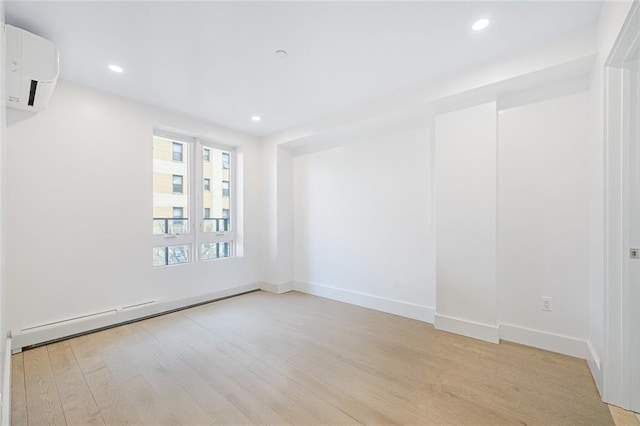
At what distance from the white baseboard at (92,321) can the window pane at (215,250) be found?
0.60 m

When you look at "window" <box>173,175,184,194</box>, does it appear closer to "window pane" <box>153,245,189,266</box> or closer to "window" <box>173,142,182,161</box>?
"window" <box>173,142,182,161</box>

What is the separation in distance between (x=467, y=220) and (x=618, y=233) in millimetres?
1146

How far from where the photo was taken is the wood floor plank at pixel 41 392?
170 centimetres

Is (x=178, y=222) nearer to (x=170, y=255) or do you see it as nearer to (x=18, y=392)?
(x=170, y=255)

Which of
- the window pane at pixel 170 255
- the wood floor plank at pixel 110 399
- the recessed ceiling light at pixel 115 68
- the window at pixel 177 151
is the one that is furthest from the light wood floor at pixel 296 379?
the recessed ceiling light at pixel 115 68

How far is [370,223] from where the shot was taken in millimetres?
3838

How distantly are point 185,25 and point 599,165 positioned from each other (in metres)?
3.24

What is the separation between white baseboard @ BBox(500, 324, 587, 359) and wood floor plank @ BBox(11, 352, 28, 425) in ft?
12.4

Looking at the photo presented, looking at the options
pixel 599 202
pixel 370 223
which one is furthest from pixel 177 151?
pixel 599 202

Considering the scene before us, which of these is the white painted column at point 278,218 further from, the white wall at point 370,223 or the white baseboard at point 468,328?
the white baseboard at point 468,328

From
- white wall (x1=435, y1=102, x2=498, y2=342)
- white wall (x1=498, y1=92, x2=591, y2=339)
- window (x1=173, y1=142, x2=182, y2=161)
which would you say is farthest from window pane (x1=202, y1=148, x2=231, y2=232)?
white wall (x1=498, y1=92, x2=591, y2=339)

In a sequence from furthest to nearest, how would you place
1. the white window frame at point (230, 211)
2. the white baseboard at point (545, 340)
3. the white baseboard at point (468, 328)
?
the white window frame at point (230, 211) < the white baseboard at point (468, 328) < the white baseboard at point (545, 340)

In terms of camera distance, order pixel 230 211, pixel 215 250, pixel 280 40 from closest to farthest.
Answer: pixel 280 40, pixel 215 250, pixel 230 211

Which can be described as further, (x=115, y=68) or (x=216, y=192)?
(x=216, y=192)
